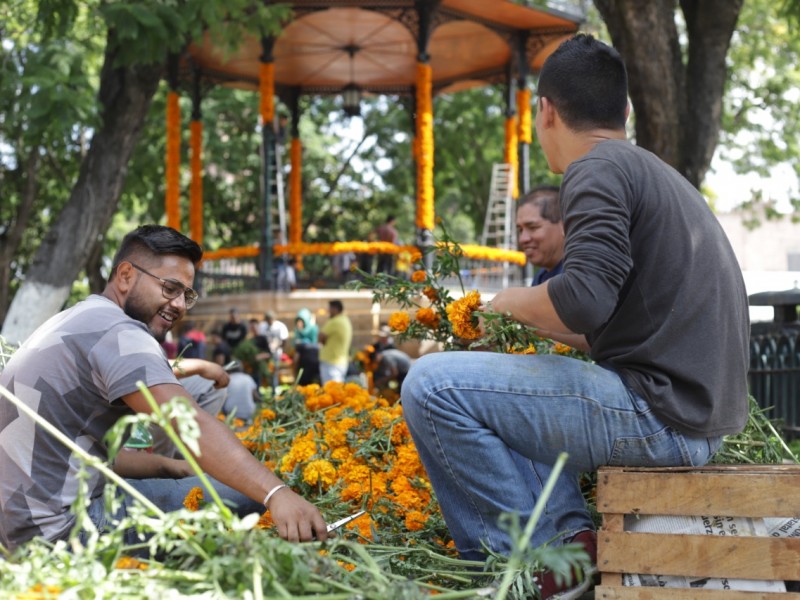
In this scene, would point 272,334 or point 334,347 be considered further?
point 272,334

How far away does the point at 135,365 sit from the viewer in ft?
9.44

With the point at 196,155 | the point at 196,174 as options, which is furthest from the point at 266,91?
the point at 196,174

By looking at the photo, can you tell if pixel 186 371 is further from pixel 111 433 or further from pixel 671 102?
pixel 671 102

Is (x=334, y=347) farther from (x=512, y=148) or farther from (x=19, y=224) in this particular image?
(x=512, y=148)

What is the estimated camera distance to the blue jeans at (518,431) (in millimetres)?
2799

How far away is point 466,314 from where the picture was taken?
3301 millimetres

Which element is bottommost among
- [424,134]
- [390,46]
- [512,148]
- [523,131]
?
[512,148]

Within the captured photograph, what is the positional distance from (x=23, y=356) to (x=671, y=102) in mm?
6219

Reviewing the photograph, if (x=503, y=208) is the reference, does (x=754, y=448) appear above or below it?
below

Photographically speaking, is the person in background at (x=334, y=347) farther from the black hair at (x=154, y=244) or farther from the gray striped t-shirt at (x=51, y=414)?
the gray striped t-shirt at (x=51, y=414)

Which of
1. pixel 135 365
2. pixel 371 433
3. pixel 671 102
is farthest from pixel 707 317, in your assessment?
pixel 671 102

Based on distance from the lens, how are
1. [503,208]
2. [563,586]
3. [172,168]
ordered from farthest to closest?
1. [503,208]
2. [172,168]
3. [563,586]

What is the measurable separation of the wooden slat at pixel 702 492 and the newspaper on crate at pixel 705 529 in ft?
0.10

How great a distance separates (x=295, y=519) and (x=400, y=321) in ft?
5.71
